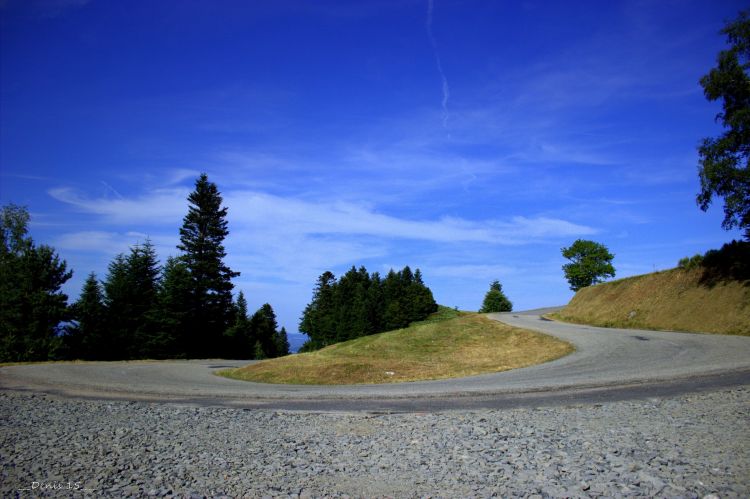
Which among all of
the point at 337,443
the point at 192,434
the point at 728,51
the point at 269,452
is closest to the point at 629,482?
the point at 337,443

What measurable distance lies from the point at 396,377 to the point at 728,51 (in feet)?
87.5

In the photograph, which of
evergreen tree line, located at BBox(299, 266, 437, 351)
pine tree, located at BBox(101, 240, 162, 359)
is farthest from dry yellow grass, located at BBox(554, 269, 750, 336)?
pine tree, located at BBox(101, 240, 162, 359)

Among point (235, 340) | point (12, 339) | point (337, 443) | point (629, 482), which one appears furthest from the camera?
point (235, 340)

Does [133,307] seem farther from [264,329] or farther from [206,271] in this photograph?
[264,329]

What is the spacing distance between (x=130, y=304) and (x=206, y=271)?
806 centimetres

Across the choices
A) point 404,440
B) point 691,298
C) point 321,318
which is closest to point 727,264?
point 691,298

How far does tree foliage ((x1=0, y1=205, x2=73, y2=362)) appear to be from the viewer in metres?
33.3

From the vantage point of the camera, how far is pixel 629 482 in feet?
18.7

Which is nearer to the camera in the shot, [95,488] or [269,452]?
[95,488]

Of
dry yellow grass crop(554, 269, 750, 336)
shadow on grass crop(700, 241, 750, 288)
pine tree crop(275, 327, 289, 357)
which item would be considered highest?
shadow on grass crop(700, 241, 750, 288)

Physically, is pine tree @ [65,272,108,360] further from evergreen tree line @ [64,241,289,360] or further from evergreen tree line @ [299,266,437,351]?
evergreen tree line @ [299,266,437,351]

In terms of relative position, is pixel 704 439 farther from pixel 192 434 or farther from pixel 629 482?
pixel 192 434

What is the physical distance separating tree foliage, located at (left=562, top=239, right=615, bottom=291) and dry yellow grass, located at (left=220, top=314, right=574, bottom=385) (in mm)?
57835

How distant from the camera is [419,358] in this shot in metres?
24.4
